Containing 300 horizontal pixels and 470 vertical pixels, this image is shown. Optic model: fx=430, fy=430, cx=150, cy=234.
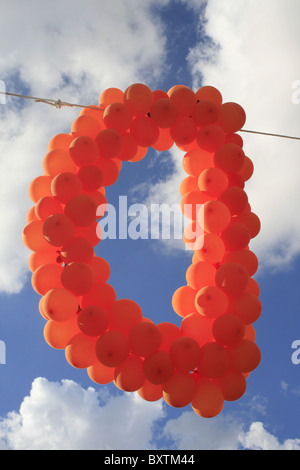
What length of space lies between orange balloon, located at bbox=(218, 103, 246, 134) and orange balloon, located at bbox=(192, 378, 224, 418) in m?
2.87

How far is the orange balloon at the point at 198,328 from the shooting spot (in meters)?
4.23

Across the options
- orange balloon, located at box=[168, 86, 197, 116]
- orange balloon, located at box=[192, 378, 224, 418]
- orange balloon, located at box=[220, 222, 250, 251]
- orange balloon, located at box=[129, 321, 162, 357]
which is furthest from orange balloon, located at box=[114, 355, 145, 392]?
orange balloon, located at box=[168, 86, 197, 116]

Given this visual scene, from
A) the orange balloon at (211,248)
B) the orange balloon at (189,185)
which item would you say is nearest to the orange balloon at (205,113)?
the orange balloon at (189,185)

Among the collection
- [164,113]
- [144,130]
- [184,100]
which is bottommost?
[144,130]

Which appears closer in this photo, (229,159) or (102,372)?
(102,372)

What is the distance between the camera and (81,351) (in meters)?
4.04

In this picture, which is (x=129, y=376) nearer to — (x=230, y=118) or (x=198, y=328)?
(x=198, y=328)

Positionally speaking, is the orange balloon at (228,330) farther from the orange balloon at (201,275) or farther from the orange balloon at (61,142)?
the orange balloon at (61,142)

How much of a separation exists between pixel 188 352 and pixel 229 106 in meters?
2.94

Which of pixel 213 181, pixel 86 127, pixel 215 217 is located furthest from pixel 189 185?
pixel 86 127

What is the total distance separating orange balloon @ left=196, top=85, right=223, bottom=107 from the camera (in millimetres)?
5238

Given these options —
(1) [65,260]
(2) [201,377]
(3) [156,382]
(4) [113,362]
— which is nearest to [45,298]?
(1) [65,260]

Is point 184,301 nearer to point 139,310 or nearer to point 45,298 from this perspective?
point 139,310

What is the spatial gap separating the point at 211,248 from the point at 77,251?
4.47 ft
